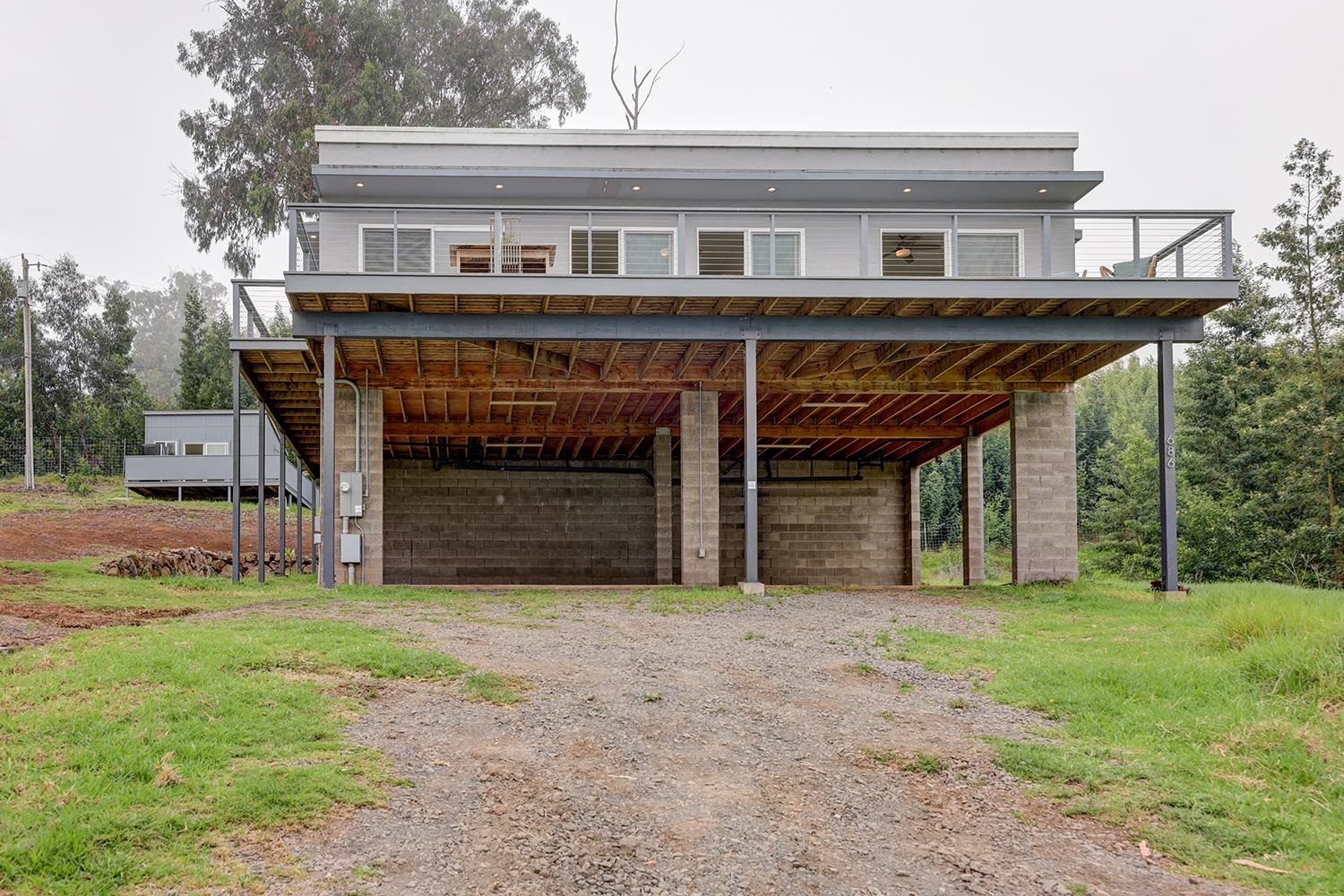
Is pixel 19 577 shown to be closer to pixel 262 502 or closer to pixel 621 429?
pixel 262 502

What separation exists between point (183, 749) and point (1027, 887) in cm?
427

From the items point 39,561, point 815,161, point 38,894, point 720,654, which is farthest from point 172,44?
point 38,894

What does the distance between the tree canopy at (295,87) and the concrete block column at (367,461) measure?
21.8 meters

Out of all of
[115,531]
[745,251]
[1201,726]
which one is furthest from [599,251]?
[115,531]

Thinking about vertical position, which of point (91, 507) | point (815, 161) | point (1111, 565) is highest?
point (815, 161)

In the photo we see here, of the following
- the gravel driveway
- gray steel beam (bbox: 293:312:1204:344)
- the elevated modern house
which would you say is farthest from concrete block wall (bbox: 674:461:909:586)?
the gravel driveway

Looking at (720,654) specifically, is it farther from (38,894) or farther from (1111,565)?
(1111,565)

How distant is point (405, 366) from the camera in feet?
54.5

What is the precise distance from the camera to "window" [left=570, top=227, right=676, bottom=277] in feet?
55.4

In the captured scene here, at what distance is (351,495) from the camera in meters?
15.3

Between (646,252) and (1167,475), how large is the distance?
29.3 ft

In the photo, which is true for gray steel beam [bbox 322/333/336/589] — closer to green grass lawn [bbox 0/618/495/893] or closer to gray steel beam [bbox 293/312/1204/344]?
gray steel beam [bbox 293/312/1204/344]

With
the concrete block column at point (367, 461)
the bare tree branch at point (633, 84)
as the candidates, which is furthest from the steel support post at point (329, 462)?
the bare tree branch at point (633, 84)

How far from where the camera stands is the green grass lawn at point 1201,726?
4707 millimetres
